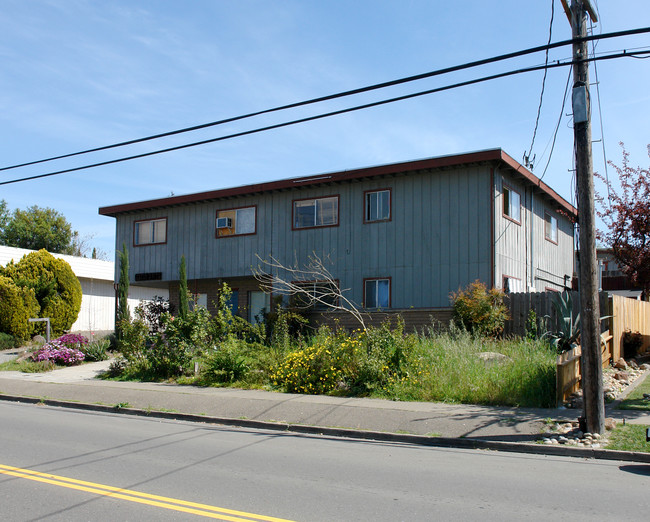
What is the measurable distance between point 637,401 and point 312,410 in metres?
6.12

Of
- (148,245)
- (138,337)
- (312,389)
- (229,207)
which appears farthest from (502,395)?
(148,245)

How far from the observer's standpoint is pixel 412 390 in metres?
13.0

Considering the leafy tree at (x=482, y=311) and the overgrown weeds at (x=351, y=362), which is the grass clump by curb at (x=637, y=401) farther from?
the leafy tree at (x=482, y=311)

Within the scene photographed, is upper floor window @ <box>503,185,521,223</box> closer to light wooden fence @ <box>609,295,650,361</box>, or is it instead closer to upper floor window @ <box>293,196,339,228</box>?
light wooden fence @ <box>609,295,650,361</box>

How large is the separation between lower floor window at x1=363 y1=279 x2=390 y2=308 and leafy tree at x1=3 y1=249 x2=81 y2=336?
14.4 meters

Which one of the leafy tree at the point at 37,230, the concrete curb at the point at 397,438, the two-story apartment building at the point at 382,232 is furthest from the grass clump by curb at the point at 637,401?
the leafy tree at the point at 37,230

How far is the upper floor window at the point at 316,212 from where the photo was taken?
22.5 meters

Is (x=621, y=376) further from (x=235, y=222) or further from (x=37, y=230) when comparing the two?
(x=37, y=230)

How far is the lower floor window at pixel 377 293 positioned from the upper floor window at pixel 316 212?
104 inches

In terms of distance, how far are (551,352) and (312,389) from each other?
5.34 metres

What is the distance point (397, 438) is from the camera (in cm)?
1023

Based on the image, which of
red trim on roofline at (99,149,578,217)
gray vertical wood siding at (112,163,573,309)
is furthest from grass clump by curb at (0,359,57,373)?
red trim on roofline at (99,149,578,217)

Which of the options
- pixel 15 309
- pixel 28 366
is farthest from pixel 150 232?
pixel 28 366

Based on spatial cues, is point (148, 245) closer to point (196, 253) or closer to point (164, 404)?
point (196, 253)
